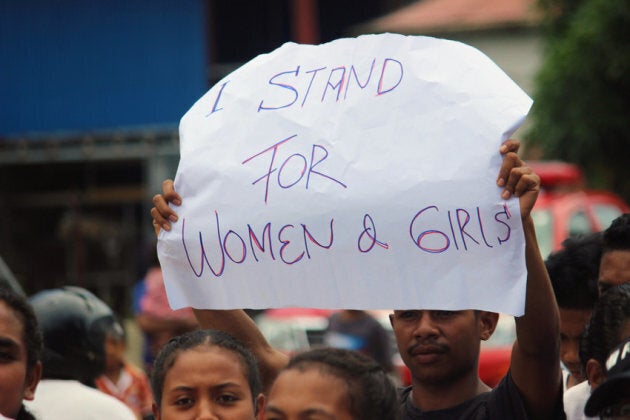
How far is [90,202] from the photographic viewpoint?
20641 millimetres

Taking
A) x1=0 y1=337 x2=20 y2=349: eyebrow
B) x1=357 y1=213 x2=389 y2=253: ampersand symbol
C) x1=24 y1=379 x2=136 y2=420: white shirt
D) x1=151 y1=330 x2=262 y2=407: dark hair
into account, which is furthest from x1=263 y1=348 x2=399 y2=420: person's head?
x1=24 y1=379 x2=136 y2=420: white shirt

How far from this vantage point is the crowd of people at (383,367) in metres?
3.39

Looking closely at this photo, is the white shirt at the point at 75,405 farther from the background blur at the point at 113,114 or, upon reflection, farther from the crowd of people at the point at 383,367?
the background blur at the point at 113,114

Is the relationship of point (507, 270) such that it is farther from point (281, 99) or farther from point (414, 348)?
point (281, 99)

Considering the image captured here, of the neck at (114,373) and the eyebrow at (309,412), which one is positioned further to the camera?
the neck at (114,373)

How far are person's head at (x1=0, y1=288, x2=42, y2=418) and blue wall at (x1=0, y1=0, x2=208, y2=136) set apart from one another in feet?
51.9

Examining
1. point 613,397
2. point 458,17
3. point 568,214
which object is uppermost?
point 458,17

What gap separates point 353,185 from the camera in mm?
3607

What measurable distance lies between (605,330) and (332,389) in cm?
74

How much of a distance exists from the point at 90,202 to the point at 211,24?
5.35m

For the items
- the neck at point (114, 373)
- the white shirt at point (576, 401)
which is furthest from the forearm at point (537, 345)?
the neck at point (114, 373)

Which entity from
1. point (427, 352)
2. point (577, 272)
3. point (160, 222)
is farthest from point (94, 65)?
point (427, 352)

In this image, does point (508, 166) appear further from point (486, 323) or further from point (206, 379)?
point (206, 379)

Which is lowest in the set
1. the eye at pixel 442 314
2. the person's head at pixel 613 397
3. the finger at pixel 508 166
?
the person's head at pixel 613 397
